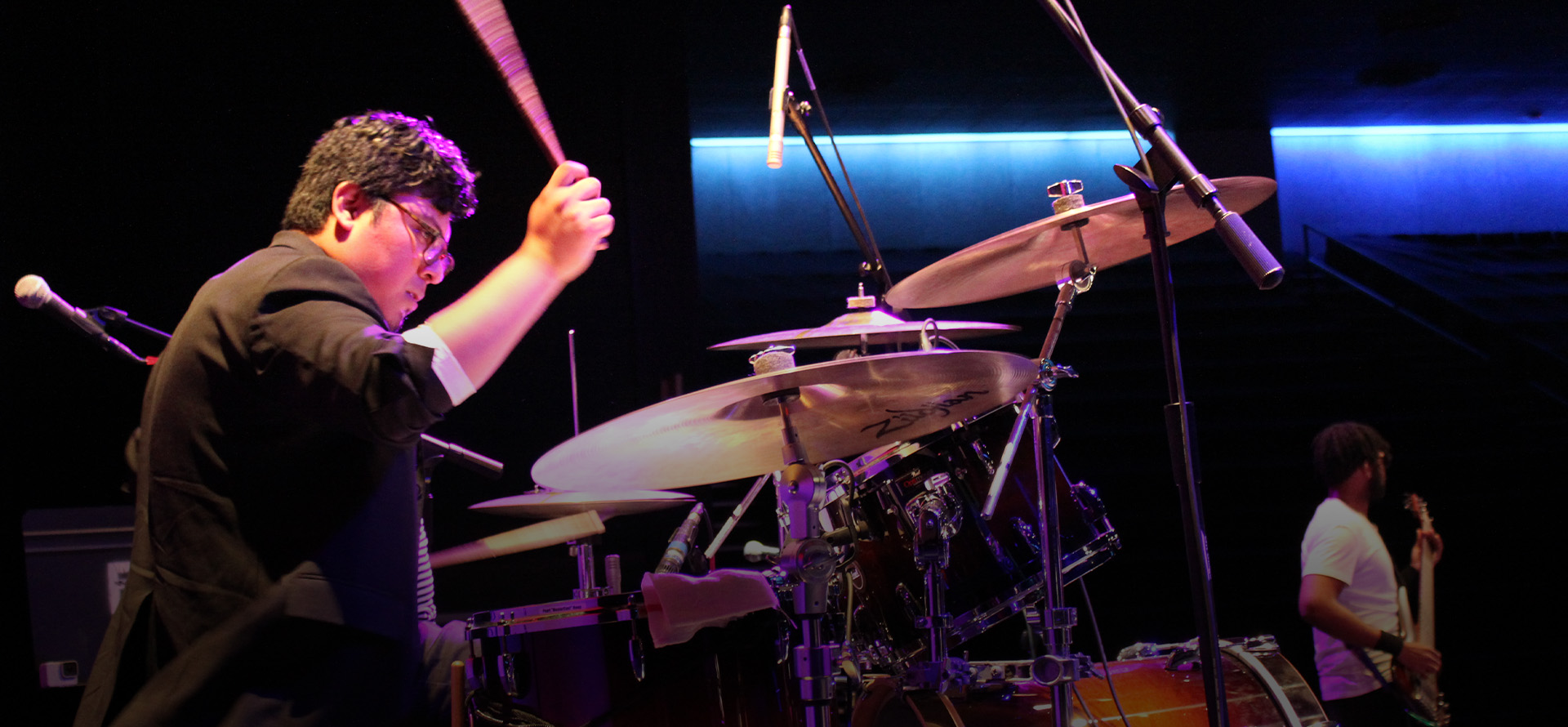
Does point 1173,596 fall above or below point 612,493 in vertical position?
below

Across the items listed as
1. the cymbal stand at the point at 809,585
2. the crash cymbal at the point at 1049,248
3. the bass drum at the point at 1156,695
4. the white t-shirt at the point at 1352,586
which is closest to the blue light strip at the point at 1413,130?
the white t-shirt at the point at 1352,586

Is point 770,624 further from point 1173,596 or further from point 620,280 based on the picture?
point 1173,596

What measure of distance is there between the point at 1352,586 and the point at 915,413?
2.32 m

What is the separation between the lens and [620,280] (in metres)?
4.18

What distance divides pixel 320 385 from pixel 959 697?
A: 1.64 metres

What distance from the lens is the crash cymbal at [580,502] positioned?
2.48m

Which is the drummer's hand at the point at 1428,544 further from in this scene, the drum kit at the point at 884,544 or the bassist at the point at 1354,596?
the drum kit at the point at 884,544

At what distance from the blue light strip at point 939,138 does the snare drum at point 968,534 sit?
4.01 m

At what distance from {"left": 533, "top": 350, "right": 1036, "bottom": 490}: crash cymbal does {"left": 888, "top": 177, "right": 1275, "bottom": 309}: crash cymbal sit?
Answer: 37cm

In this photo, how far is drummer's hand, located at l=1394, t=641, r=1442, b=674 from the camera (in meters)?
3.17

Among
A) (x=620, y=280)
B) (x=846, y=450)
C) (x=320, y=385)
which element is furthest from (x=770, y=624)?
(x=620, y=280)

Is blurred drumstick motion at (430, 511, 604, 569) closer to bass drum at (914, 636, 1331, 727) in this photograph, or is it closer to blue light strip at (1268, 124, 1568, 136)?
bass drum at (914, 636, 1331, 727)

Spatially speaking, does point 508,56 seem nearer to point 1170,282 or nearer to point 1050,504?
point 1170,282

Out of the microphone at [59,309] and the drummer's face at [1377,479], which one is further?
the drummer's face at [1377,479]
